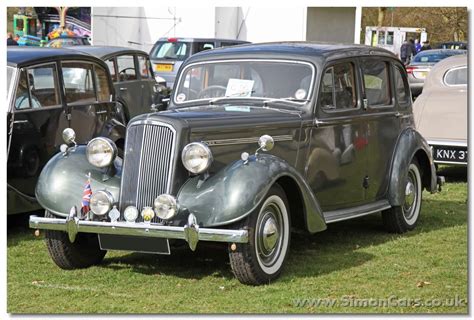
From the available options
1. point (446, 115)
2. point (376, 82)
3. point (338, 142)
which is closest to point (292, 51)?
point (338, 142)

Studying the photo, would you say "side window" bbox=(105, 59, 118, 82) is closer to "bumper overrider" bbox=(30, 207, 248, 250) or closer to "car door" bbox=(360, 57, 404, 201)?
"car door" bbox=(360, 57, 404, 201)

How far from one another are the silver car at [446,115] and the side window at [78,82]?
4.37m

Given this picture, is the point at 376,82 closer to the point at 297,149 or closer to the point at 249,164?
the point at 297,149

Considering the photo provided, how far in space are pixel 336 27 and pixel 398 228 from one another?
20872 millimetres

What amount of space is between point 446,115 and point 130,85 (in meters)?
5.68

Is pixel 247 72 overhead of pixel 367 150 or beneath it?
overhead

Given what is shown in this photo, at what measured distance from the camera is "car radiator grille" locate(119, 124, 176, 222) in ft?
19.3

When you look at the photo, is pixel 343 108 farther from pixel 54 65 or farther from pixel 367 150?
pixel 54 65

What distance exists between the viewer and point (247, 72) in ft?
23.4

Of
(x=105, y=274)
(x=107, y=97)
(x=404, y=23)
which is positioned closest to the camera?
(x=105, y=274)

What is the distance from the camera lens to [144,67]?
15.1m

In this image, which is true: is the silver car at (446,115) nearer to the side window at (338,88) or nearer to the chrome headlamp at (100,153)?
the side window at (338,88)

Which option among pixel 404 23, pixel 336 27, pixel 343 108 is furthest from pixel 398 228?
pixel 404 23
